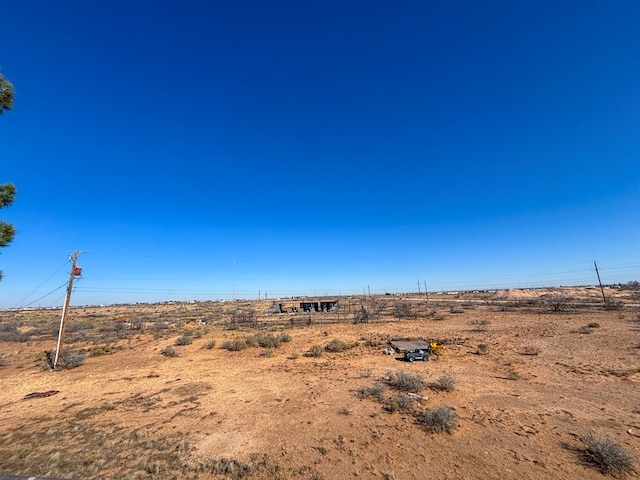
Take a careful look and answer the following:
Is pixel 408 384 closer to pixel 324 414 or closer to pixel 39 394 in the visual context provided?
pixel 324 414

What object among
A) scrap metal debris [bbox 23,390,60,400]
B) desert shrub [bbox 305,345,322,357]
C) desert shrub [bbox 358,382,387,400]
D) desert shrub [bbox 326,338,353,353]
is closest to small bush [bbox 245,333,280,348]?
desert shrub [bbox 305,345,322,357]

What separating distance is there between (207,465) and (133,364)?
1360cm

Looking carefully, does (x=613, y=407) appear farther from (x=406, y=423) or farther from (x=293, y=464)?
(x=293, y=464)

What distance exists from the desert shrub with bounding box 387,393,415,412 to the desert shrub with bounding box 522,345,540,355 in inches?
422

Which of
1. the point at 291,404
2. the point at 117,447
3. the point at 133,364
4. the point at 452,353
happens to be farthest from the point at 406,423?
the point at 133,364

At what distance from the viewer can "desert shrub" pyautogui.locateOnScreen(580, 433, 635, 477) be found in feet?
18.1

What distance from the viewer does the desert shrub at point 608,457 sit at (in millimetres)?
5508

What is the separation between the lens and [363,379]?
12047 millimetres

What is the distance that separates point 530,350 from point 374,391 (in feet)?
38.6

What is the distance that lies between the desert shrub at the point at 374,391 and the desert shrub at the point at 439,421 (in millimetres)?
2080

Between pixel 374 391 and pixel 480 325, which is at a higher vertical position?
pixel 480 325

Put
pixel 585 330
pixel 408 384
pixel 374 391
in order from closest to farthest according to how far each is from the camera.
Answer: pixel 374 391
pixel 408 384
pixel 585 330

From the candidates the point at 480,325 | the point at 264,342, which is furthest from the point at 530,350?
the point at 264,342

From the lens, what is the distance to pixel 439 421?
24.6ft
